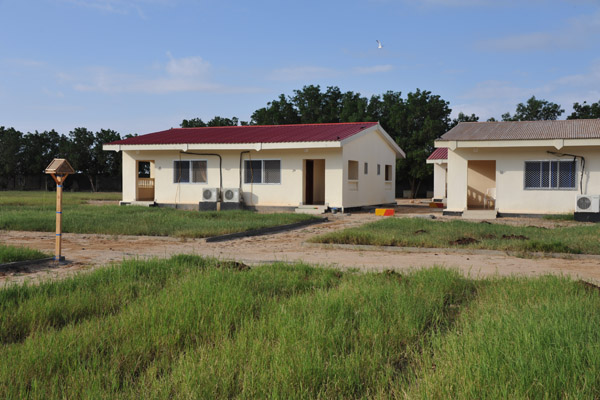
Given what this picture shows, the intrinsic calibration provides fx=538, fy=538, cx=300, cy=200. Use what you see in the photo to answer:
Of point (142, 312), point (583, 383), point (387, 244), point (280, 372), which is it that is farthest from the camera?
point (387, 244)

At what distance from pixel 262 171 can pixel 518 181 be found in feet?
35.5

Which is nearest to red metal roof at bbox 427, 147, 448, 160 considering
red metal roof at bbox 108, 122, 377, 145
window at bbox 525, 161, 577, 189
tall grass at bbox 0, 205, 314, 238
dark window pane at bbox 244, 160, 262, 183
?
red metal roof at bbox 108, 122, 377, 145

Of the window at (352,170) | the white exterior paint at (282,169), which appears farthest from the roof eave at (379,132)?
the window at (352,170)

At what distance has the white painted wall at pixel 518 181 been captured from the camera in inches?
781

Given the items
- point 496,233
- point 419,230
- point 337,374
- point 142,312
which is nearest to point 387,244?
point 419,230

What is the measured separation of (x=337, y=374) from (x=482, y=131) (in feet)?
66.3

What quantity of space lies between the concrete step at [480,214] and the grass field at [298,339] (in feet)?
45.9

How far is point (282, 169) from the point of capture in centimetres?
2417

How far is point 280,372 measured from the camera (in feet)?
11.8

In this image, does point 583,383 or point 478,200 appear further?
point 478,200

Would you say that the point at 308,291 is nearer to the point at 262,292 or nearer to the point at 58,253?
the point at 262,292

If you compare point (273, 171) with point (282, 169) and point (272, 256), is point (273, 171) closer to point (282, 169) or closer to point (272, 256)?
point (282, 169)

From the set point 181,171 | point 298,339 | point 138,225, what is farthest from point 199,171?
point 298,339

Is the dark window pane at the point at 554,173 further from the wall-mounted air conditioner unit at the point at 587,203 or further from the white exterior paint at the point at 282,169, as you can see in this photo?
the white exterior paint at the point at 282,169
